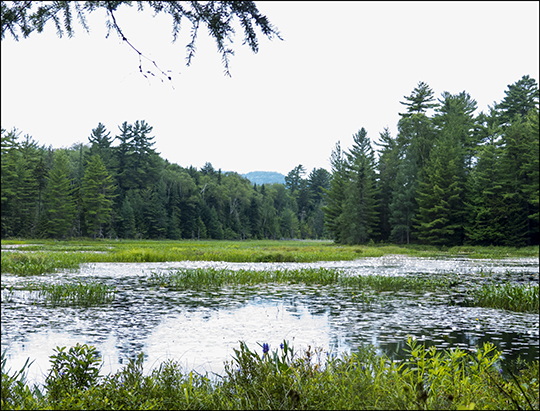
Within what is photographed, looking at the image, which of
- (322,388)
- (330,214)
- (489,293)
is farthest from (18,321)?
(330,214)

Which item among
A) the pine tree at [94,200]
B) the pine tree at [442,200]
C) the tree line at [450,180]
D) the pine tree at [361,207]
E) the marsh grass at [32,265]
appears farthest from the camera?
the pine tree at [94,200]

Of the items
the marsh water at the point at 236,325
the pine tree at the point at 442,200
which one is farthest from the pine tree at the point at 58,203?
the marsh water at the point at 236,325

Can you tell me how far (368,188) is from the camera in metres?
54.4

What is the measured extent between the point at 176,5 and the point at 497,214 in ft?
151

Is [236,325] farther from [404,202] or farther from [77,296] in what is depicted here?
[404,202]

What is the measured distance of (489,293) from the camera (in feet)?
39.8

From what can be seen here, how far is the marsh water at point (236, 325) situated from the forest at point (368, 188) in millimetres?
27371

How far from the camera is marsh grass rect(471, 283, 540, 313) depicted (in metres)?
11.4

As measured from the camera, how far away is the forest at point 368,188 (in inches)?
1721

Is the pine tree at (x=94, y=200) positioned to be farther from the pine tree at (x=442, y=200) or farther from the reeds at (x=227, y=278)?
the reeds at (x=227, y=278)

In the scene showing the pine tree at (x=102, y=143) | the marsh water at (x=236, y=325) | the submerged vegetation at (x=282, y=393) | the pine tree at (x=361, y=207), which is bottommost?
the marsh water at (x=236, y=325)

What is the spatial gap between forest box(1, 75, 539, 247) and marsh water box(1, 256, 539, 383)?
2737 cm

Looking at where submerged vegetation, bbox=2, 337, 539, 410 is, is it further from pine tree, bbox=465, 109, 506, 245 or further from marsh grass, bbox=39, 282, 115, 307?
pine tree, bbox=465, 109, 506, 245

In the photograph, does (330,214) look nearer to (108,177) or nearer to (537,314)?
(108,177)
